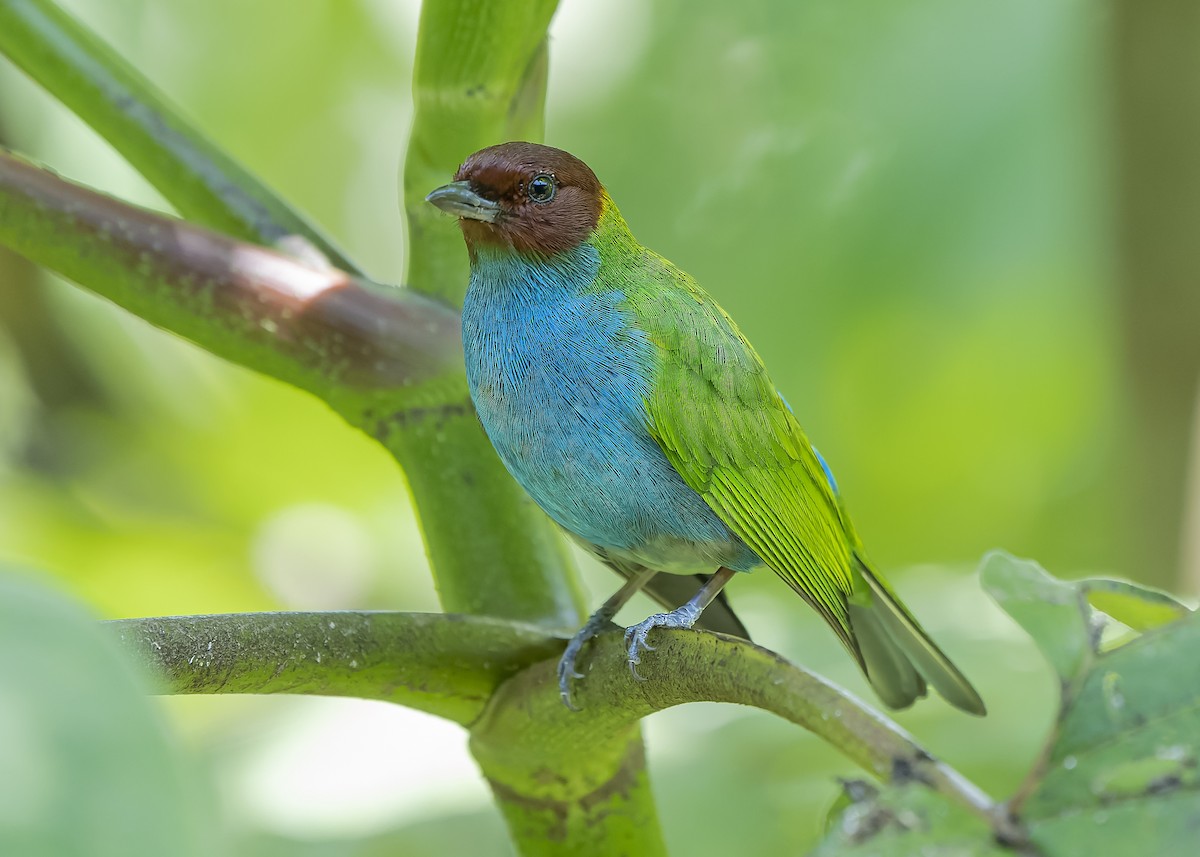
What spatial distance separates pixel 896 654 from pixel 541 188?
685 mm

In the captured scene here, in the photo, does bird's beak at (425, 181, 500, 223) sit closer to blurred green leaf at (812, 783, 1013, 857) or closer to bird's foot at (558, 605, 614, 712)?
bird's foot at (558, 605, 614, 712)

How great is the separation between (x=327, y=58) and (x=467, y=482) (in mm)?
1448

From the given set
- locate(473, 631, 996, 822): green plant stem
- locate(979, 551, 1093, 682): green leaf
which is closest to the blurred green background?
locate(473, 631, 996, 822): green plant stem

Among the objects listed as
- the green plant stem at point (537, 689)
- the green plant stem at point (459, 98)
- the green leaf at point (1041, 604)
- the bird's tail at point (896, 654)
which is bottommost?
the green leaf at point (1041, 604)

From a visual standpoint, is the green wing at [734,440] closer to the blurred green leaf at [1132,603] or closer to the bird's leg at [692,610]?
the bird's leg at [692,610]

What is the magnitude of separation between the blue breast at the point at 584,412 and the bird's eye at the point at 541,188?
96 millimetres

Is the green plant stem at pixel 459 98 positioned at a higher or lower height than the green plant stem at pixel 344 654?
higher

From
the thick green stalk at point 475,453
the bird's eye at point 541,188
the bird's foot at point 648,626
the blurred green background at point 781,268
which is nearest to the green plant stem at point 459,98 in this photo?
the thick green stalk at point 475,453

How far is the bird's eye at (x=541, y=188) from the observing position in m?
1.45

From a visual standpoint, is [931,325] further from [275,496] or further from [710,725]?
[275,496]

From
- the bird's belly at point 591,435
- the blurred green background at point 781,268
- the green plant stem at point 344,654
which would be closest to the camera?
the green plant stem at point 344,654

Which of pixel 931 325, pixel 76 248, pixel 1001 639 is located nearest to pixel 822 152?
pixel 931 325

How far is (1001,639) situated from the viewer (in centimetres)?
209

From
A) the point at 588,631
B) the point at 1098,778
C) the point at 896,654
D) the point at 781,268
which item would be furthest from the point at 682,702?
the point at 781,268
